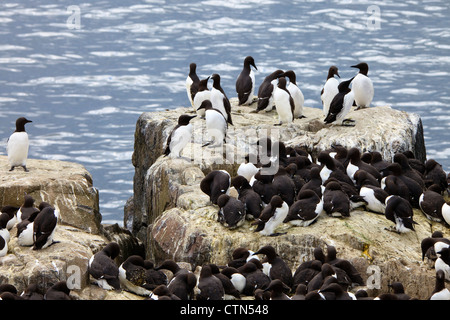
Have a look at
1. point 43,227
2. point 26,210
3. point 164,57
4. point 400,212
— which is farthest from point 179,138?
point 164,57

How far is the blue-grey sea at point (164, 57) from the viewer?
3159 centimetres

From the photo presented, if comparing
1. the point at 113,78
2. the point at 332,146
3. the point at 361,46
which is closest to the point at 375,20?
the point at 361,46

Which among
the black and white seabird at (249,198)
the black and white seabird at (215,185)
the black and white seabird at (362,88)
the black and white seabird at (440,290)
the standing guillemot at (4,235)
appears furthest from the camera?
the black and white seabird at (362,88)

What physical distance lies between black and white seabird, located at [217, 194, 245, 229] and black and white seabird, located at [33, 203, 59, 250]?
87.0 inches

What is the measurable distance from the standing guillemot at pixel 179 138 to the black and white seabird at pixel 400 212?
12.7ft

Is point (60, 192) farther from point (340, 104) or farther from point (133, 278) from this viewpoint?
point (340, 104)

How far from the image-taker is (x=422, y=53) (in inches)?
1528

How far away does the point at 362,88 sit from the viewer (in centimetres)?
1603

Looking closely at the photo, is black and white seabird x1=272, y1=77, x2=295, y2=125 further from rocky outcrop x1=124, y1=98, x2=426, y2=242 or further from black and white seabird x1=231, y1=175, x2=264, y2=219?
black and white seabird x1=231, y1=175, x2=264, y2=219

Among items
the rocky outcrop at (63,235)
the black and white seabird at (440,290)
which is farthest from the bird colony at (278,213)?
the rocky outcrop at (63,235)

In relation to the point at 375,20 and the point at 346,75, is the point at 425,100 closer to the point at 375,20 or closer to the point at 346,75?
the point at 346,75

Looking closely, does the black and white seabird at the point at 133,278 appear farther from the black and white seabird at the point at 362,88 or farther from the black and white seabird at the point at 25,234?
the black and white seabird at the point at 362,88

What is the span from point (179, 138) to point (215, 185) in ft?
6.78

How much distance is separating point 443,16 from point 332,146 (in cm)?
3201
